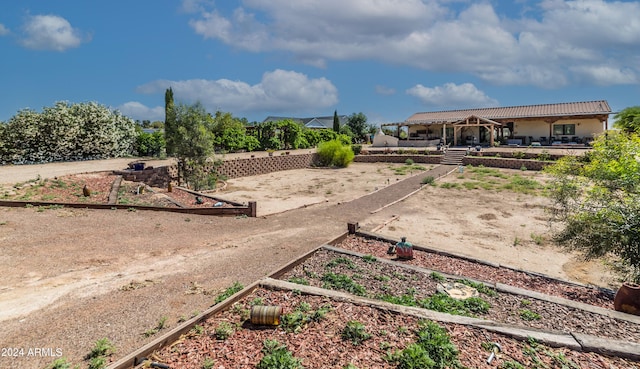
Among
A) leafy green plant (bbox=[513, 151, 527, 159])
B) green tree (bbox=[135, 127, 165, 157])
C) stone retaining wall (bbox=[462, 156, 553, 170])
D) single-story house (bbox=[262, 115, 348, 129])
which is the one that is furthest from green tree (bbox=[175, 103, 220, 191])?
single-story house (bbox=[262, 115, 348, 129])

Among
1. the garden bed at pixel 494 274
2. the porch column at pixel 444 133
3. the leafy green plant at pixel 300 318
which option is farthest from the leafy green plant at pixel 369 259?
the porch column at pixel 444 133

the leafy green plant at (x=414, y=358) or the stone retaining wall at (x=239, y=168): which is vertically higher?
the stone retaining wall at (x=239, y=168)

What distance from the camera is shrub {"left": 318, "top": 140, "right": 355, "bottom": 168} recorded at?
92.9 ft

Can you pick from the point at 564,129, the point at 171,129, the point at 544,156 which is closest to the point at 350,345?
the point at 171,129

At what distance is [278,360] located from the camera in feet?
11.4

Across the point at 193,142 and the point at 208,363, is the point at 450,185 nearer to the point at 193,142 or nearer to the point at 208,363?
the point at 193,142

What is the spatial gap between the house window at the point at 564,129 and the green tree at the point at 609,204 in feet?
93.9

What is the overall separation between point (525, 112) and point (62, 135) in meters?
40.7

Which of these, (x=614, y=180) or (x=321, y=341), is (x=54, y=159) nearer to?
(x=321, y=341)

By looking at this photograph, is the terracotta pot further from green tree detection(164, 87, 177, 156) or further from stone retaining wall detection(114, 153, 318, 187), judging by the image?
stone retaining wall detection(114, 153, 318, 187)

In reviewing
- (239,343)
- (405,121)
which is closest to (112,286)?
(239,343)

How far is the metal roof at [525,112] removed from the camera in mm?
30131

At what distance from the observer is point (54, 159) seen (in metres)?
23.2

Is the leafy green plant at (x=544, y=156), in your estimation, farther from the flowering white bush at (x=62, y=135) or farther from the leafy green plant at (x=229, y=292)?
the flowering white bush at (x=62, y=135)
